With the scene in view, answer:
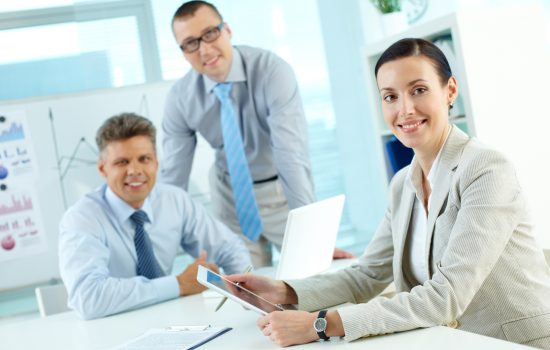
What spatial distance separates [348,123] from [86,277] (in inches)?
118

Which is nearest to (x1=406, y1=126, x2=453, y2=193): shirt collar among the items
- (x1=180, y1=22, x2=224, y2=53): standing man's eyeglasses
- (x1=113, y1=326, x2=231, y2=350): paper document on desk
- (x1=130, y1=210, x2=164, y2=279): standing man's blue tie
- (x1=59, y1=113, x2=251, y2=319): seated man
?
(x1=113, y1=326, x2=231, y2=350): paper document on desk

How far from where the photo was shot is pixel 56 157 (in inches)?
175

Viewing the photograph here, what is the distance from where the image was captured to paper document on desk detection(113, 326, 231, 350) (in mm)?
1904

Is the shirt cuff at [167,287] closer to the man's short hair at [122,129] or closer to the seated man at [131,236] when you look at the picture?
the seated man at [131,236]

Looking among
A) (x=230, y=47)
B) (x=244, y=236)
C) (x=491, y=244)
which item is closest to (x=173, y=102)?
(x=230, y=47)

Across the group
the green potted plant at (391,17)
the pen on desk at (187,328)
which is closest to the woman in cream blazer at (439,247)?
the pen on desk at (187,328)

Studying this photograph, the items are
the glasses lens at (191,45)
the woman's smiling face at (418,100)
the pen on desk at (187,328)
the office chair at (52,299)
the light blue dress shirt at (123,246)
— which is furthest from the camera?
the glasses lens at (191,45)

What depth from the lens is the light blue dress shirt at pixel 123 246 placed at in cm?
264

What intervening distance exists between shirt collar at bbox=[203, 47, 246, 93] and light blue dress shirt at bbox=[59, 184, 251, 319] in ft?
2.22

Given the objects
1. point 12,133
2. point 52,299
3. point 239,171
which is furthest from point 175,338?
point 12,133

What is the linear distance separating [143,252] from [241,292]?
100 centimetres

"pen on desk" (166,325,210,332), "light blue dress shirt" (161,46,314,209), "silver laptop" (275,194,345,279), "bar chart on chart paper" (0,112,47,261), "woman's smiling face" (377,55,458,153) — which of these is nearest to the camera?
"woman's smiling face" (377,55,458,153)

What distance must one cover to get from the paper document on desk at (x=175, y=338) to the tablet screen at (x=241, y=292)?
10 centimetres

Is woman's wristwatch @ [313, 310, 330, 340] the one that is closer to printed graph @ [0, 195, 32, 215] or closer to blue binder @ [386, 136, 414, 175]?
blue binder @ [386, 136, 414, 175]
